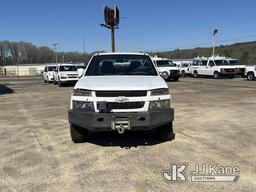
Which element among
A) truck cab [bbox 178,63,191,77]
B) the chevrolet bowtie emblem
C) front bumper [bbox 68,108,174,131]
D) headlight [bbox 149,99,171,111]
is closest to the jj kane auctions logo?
front bumper [bbox 68,108,174,131]

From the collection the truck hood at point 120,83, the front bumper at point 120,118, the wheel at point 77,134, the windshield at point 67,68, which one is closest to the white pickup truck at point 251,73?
the windshield at point 67,68

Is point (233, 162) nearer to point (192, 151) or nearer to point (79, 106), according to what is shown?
point (192, 151)

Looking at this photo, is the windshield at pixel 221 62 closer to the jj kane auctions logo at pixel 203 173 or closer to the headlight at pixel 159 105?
→ the headlight at pixel 159 105

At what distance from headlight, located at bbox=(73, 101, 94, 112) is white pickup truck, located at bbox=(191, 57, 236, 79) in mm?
29006

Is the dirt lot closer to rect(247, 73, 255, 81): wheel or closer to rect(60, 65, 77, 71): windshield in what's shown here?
rect(60, 65, 77, 71): windshield

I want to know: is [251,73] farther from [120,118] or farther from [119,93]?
[120,118]

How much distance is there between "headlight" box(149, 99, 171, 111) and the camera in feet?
23.2

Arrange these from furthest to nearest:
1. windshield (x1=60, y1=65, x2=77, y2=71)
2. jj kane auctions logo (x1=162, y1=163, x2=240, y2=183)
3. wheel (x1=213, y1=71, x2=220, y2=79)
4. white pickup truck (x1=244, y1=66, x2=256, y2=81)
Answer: wheel (x1=213, y1=71, x2=220, y2=79), white pickup truck (x1=244, y1=66, x2=256, y2=81), windshield (x1=60, y1=65, x2=77, y2=71), jj kane auctions logo (x1=162, y1=163, x2=240, y2=183)

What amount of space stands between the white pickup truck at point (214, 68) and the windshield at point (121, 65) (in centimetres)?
2698

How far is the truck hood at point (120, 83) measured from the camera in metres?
7.04

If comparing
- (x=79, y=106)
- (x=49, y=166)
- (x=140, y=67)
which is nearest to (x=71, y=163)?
(x=49, y=166)

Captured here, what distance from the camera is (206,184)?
529 cm

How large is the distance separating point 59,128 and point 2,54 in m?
141

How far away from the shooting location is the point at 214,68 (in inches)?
1399
